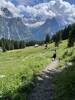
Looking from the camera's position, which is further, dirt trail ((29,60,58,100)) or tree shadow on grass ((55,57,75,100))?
dirt trail ((29,60,58,100))

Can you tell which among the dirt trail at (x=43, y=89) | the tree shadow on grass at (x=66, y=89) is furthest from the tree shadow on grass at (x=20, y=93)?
the tree shadow on grass at (x=66, y=89)

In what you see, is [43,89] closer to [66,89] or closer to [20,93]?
[66,89]

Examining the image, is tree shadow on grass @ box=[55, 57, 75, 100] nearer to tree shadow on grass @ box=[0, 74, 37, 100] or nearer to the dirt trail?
the dirt trail

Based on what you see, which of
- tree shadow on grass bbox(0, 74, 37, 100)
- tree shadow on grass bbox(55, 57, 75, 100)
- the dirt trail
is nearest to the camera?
tree shadow on grass bbox(0, 74, 37, 100)

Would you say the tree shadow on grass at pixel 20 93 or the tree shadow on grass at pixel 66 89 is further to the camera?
the tree shadow on grass at pixel 66 89

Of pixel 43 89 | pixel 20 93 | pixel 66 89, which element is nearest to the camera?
pixel 20 93

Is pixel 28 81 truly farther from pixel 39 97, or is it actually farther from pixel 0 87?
pixel 39 97

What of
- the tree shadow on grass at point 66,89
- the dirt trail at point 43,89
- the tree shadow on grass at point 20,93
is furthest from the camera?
the dirt trail at point 43,89

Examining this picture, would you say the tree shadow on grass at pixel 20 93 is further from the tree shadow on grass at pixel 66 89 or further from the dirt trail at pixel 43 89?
the tree shadow on grass at pixel 66 89

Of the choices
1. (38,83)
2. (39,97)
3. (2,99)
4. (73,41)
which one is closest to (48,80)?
(38,83)

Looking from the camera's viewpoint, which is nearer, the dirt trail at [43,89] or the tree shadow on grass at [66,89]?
the tree shadow on grass at [66,89]

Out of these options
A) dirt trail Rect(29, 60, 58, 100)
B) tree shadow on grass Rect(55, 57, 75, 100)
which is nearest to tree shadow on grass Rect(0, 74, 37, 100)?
dirt trail Rect(29, 60, 58, 100)

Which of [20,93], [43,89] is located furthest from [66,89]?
[20,93]

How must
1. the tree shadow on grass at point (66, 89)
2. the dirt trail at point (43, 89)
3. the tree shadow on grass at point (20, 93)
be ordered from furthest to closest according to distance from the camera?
the dirt trail at point (43, 89) < the tree shadow on grass at point (66, 89) < the tree shadow on grass at point (20, 93)
